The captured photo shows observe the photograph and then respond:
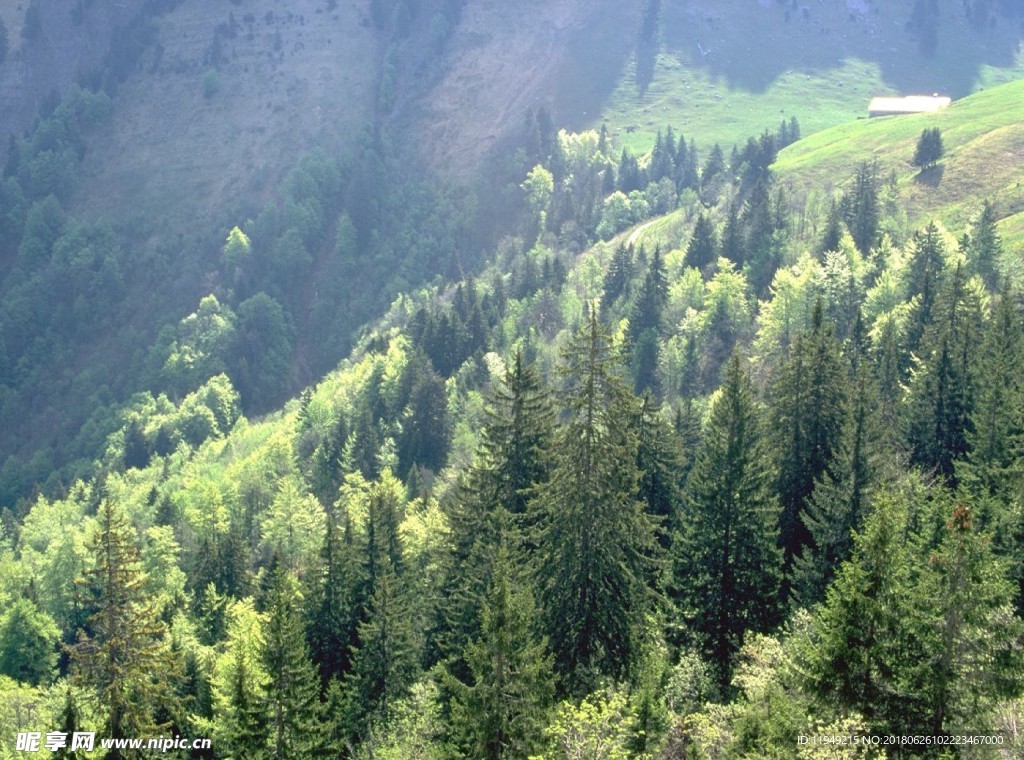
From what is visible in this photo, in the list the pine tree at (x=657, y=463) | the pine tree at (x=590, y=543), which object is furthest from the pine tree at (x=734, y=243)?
the pine tree at (x=590, y=543)

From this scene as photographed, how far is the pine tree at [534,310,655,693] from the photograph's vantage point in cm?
4047

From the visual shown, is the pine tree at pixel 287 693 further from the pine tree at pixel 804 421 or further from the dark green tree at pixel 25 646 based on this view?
the dark green tree at pixel 25 646

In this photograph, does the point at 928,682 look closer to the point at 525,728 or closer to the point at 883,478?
the point at 525,728

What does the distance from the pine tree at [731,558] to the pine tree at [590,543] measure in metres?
5.01

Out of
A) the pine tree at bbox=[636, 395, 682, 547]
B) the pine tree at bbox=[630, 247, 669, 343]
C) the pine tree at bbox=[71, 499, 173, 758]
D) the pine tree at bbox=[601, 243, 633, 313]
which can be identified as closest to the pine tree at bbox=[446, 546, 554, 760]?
the pine tree at bbox=[71, 499, 173, 758]

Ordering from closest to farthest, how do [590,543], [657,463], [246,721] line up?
[246,721]
[590,543]
[657,463]

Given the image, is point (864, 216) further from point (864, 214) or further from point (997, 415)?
point (997, 415)

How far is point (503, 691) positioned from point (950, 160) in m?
138

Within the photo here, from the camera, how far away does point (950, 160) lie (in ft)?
484

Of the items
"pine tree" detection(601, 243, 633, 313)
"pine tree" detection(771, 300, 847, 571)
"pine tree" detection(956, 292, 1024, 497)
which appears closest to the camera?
"pine tree" detection(956, 292, 1024, 497)

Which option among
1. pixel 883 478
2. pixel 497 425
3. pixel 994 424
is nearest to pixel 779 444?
pixel 883 478

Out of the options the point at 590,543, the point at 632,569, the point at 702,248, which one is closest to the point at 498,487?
the point at 632,569

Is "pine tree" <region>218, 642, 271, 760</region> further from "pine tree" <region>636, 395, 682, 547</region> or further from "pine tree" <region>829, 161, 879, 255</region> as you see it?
"pine tree" <region>829, 161, 879, 255</region>

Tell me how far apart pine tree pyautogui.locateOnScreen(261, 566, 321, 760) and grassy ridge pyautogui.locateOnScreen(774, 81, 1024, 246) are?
98039mm
